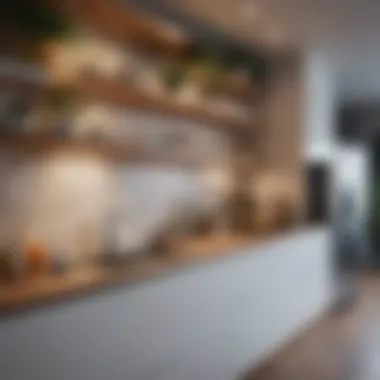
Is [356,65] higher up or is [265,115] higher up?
[356,65]

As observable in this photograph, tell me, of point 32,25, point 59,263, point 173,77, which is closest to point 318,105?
point 173,77

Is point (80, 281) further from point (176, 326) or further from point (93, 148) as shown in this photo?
point (93, 148)

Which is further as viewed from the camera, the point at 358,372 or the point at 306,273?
the point at 306,273

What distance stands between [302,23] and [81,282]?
3.42m

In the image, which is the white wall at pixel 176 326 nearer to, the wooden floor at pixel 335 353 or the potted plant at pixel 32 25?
the wooden floor at pixel 335 353

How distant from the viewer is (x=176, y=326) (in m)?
3.60

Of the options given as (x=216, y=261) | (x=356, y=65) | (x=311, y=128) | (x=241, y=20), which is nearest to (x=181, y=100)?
(x=241, y=20)

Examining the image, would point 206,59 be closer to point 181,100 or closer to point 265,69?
point 181,100

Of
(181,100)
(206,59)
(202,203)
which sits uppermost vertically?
(206,59)

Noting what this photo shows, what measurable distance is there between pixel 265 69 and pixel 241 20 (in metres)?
1.82

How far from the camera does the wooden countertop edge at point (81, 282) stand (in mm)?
2553

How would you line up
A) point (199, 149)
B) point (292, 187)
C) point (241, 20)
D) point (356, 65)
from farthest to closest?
point (356, 65)
point (292, 187)
point (199, 149)
point (241, 20)

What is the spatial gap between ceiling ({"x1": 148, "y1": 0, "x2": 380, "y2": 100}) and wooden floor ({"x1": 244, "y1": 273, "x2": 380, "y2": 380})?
2646 millimetres

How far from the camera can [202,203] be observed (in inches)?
247
